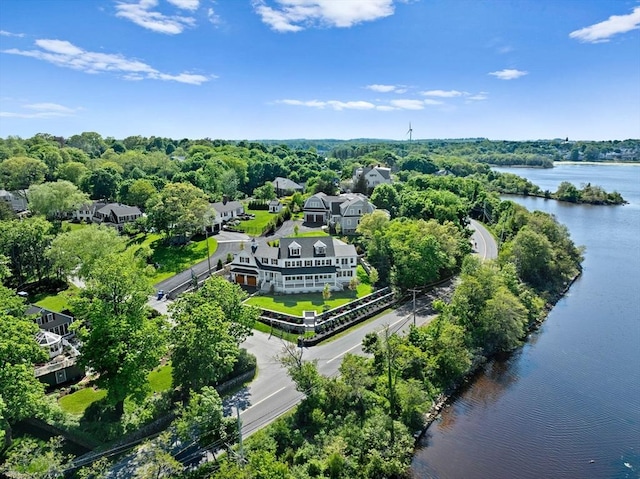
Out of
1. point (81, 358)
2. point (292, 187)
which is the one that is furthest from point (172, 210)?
point (292, 187)

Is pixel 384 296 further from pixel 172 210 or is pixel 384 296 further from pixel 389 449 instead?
pixel 172 210

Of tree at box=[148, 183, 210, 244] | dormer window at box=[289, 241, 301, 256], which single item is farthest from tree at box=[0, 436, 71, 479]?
tree at box=[148, 183, 210, 244]

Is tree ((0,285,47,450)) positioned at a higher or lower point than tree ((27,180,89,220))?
lower

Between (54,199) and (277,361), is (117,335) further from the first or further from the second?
(54,199)

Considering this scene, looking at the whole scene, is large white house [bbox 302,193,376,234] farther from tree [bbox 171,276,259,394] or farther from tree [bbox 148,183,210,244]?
tree [bbox 171,276,259,394]

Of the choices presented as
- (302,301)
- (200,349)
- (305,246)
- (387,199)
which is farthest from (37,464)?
(387,199)

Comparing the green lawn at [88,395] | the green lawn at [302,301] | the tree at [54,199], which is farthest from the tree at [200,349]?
the tree at [54,199]
